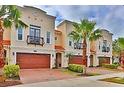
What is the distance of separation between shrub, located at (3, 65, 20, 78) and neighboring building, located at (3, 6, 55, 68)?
0.55m

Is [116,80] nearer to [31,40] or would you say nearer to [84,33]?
[84,33]

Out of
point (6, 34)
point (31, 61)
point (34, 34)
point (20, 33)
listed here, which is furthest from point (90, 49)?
point (6, 34)

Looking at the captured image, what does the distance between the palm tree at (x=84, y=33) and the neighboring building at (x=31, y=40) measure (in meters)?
1.23

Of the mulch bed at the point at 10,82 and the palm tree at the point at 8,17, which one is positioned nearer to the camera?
the mulch bed at the point at 10,82

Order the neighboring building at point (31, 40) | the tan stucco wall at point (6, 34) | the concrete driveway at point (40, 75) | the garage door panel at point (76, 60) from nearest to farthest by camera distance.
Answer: the concrete driveway at point (40, 75) < the tan stucco wall at point (6, 34) < the neighboring building at point (31, 40) < the garage door panel at point (76, 60)

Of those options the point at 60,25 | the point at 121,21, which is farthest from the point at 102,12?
the point at 60,25

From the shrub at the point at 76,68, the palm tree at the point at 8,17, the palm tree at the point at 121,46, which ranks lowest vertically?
the shrub at the point at 76,68

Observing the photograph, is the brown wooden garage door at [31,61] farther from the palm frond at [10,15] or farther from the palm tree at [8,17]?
the palm frond at [10,15]

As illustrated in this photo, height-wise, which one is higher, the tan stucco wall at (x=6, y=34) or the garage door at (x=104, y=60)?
the tan stucco wall at (x=6, y=34)

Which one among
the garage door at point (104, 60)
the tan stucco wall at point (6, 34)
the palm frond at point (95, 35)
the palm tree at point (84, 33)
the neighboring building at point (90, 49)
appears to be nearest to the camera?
the tan stucco wall at point (6, 34)

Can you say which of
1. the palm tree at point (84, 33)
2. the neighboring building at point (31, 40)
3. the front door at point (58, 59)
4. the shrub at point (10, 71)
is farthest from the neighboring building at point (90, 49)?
the shrub at point (10, 71)

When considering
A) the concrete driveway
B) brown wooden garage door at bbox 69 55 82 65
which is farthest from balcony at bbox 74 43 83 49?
the concrete driveway

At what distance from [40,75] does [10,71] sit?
1.49m

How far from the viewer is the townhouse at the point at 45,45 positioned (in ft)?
46.6
